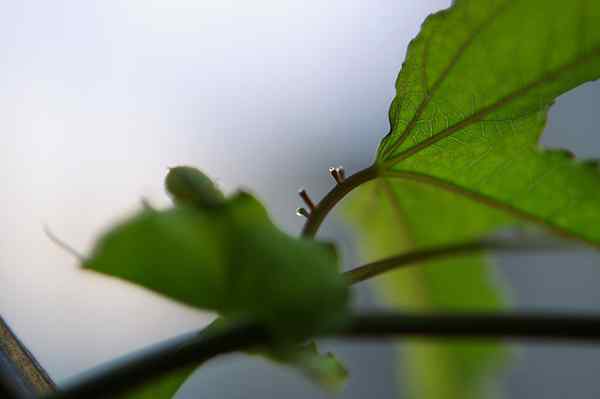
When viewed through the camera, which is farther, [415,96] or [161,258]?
[415,96]

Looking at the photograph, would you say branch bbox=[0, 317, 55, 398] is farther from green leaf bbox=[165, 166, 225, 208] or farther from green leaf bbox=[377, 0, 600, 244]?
green leaf bbox=[377, 0, 600, 244]

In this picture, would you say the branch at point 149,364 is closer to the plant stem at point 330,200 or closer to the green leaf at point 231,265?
the green leaf at point 231,265

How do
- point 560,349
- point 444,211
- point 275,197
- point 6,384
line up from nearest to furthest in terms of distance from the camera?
1. point 6,384
2. point 444,211
3. point 275,197
4. point 560,349

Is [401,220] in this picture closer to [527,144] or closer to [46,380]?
[527,144]

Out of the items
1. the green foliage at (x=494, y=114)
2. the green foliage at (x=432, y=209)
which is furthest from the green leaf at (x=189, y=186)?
the green foliage at (x=494, y=114)

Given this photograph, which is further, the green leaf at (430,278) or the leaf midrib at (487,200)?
the green leaf at (430,278)

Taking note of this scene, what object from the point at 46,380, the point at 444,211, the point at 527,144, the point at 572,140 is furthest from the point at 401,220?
the point at 572,140
